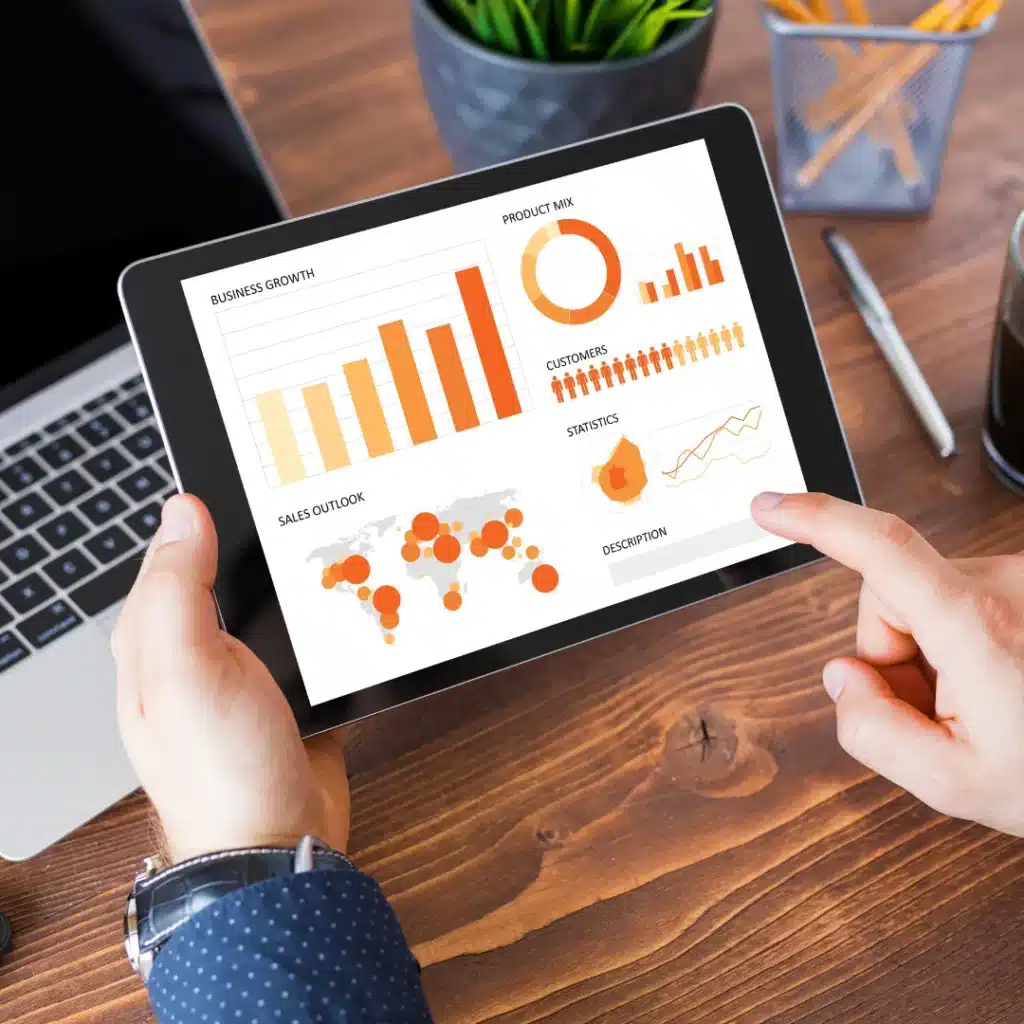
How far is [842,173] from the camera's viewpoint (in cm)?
71

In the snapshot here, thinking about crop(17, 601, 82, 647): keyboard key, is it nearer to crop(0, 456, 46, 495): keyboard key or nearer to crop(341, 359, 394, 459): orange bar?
crop(0, 456, 46, 495): keyboard key

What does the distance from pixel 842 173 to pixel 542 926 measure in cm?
53

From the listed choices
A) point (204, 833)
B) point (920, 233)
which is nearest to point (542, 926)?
point (204, 833)

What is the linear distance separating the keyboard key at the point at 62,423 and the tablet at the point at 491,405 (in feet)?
0.59

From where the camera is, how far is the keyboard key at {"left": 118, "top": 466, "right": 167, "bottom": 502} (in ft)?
2.03

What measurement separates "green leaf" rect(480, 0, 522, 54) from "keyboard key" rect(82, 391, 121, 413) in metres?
0.32

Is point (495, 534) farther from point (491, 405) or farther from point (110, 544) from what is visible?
point (110, 544)

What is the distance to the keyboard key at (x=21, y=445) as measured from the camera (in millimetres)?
630

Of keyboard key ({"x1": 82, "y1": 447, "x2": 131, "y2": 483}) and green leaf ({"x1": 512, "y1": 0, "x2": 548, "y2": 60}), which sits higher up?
green leaf ({"x1": 512, "y1": 0, "x2": 548, "y2": 60})

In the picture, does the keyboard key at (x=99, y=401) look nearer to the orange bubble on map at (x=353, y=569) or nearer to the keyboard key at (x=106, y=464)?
the keyboard key at (x=106, y=464)

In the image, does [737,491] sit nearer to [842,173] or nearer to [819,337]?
[819,337]

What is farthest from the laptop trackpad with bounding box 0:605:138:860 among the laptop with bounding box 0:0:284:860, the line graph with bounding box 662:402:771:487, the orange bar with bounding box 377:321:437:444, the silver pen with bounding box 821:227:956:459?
the silver pen with bounding box 821:227:956:459

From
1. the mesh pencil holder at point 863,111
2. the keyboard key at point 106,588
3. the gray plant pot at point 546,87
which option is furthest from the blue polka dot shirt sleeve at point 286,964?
the mesh pencil holder at point 863,111

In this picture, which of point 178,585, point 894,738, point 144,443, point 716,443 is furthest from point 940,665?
point 144,443
